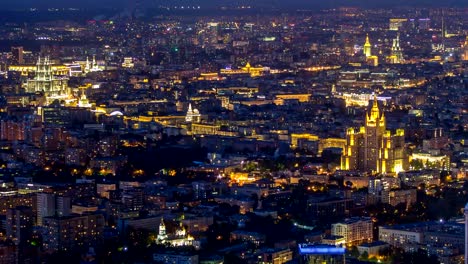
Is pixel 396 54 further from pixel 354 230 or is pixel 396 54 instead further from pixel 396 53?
pixel 354 230

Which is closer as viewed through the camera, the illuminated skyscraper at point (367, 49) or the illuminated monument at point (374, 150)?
the illuminated monument at point (374, 150)

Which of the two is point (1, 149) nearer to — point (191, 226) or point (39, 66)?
point (191, 226)

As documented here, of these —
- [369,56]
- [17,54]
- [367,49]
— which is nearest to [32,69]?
[17,54]

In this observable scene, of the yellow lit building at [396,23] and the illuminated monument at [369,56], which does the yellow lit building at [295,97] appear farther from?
the yellow lit building at [396,23]

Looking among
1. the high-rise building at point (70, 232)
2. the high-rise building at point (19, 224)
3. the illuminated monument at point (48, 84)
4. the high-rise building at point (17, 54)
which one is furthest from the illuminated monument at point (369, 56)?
the high-rise building at point (70, 232)

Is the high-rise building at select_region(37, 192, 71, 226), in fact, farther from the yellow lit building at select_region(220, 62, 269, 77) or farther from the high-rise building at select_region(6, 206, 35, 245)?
the yellow lit building at select_region(220, 62, 269, 77)

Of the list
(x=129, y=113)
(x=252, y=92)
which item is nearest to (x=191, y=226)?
(x=129, y=113)

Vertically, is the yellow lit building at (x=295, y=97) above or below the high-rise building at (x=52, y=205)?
below
